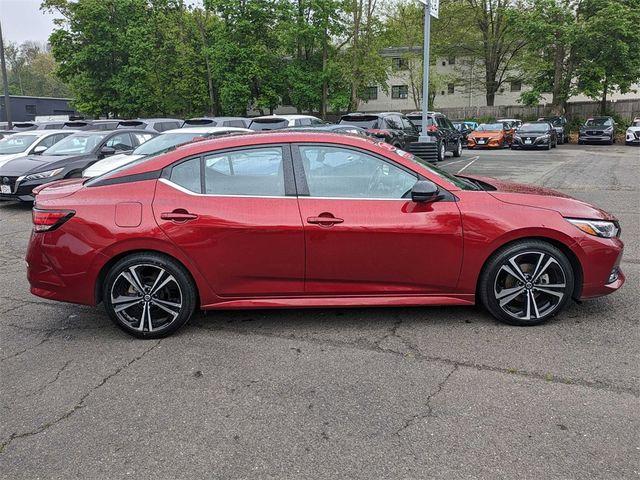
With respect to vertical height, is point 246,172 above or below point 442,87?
below

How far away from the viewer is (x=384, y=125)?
1644 centimetres

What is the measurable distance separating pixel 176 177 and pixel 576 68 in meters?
36.8

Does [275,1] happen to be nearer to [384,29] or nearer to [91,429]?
[384,29]

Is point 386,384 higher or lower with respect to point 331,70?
lower

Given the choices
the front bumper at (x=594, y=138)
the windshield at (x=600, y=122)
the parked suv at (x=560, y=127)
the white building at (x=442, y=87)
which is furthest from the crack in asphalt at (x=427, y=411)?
the white building at (x=442, y=87)

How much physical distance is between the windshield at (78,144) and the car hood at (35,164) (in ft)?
1.15

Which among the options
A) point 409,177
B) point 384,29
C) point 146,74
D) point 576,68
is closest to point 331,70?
point 384,29

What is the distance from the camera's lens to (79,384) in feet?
11.6

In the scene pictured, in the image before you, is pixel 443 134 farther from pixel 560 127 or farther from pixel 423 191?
pixel 423 191

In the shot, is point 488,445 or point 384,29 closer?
point 488,445

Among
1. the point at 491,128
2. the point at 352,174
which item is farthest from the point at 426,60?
the point at 491,128

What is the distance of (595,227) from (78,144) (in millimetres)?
10696

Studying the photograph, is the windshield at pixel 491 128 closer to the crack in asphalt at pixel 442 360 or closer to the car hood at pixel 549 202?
the car hood at pixel 549 202

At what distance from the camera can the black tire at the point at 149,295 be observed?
412cm
